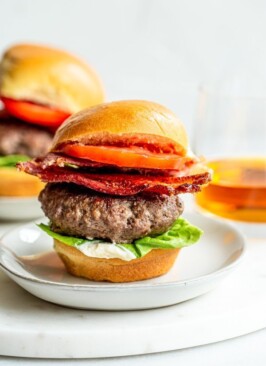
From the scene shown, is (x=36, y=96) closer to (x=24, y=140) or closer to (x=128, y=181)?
(x=24, y=140)

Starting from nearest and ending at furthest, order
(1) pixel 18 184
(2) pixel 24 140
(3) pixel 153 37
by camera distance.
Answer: (1) pixel 18 184 → (2) pixel 24 140 → (3) pixel 153 37

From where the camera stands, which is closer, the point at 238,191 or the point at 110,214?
the point at 110,214

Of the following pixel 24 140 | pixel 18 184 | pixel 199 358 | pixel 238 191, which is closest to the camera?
pixel 199 358

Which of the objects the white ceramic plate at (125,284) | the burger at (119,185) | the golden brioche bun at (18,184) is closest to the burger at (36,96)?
the golden brioche bun at (18,184)

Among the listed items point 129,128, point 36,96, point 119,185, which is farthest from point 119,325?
point 36,96

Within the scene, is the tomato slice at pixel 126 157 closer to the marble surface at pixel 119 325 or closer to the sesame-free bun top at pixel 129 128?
the sesame-free bun top at pixel 129 128

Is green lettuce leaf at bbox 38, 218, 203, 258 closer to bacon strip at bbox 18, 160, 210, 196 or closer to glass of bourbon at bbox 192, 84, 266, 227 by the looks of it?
bacon strip at bbox 18, 160, 210, 196
